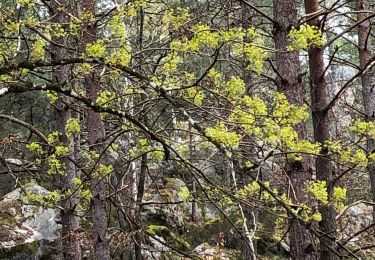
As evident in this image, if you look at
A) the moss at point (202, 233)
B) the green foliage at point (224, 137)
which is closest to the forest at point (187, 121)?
the green foliage at point (224, 137)

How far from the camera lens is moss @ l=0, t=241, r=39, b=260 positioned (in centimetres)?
938

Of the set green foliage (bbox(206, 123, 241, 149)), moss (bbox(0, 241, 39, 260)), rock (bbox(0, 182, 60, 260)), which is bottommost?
moss (bbox(0, 241, 39, 260))

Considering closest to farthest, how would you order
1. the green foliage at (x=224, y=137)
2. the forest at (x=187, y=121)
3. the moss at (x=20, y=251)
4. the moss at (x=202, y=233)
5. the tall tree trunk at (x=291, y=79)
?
the green foliage at (x=224, y=137)
the forest at (x=187, y=121)
the tall tree trunk at (x=291, y=79)
the moss at (x=20, y=251)
the moss at (x=202, y=233)

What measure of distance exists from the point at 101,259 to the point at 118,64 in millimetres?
3121

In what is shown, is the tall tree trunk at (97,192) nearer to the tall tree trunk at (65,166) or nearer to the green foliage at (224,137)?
the tall tree trunk at (65,166)

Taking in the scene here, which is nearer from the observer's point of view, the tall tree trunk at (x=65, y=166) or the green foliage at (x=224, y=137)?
the green foliage at (x=224, y=137)

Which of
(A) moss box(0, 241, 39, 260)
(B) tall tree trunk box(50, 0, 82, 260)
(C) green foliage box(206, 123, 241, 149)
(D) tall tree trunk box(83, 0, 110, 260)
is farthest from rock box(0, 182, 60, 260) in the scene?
(C) green foliage box(206, 123, 241, 149)

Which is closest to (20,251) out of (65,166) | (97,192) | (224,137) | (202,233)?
(65,166)

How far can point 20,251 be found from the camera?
31.7 feet

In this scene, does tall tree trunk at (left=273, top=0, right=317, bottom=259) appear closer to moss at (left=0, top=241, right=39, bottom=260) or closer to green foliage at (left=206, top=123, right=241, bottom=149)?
green foliage at (left=206, top=123, right=241, bottom=149)

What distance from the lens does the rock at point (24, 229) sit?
9.63 metres

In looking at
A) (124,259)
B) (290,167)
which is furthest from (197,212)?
(290,167)

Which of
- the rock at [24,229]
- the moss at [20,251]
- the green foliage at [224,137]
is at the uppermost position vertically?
the green foliage at [224,137]

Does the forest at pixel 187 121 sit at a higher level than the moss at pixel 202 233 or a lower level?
higher
